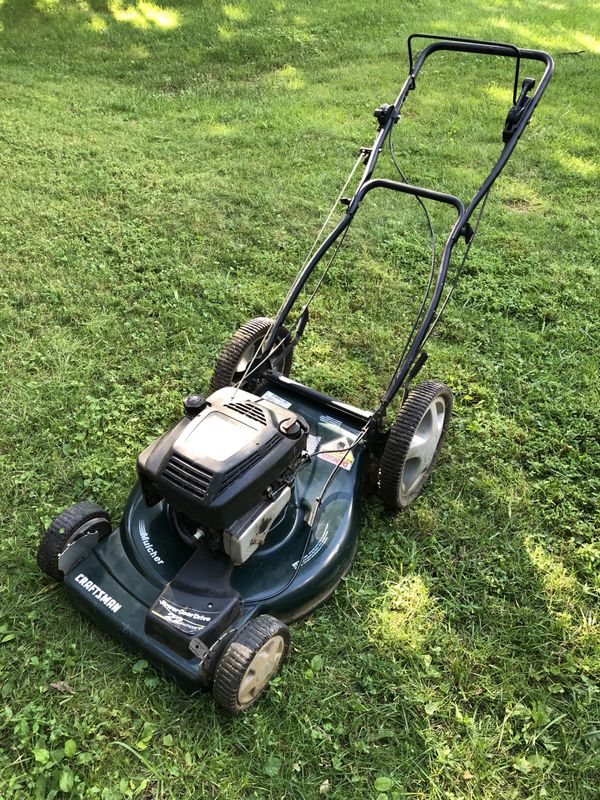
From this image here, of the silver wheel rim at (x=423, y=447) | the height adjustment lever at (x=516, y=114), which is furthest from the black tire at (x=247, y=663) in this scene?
the height adjustment lever at (x=516, y=114)

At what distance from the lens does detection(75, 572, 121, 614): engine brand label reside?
2318 millimetres

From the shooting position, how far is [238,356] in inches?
117

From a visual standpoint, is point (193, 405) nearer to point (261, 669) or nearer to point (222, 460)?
point (222, 460)

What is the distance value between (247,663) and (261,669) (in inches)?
5.7

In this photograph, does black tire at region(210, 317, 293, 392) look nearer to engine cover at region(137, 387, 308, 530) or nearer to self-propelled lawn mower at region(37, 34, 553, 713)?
self-propelled lawn mower at region(37, 34, 553, 713)

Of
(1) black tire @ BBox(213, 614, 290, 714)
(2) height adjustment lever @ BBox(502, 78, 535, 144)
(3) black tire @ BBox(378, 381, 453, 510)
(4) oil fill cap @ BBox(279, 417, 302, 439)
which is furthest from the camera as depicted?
(2) height adjustment lever @ BBox(502, 78, 535, 144)

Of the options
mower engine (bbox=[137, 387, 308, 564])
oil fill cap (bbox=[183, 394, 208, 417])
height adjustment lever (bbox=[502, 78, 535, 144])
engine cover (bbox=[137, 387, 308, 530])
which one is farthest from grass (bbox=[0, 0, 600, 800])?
height adjustment lever (bbox=[502, 78, 535, 144])

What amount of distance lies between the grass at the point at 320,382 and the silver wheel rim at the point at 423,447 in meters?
0.15

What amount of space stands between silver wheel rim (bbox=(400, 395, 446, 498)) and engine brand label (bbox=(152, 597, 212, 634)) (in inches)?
41.5

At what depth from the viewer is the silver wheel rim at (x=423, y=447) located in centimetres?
289

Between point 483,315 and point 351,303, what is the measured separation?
0.83 m

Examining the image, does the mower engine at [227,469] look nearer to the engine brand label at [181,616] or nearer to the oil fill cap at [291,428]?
the oil fill cap at [291,428]

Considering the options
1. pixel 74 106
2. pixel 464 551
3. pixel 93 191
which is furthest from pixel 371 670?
pixel 74 106

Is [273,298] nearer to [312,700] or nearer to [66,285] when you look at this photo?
[66,285]
